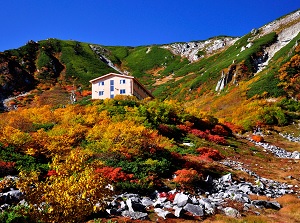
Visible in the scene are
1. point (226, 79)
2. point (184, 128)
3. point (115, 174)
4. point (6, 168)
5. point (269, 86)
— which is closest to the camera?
point (6, 168)

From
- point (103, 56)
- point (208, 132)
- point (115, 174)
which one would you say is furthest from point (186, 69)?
point (115, 174)

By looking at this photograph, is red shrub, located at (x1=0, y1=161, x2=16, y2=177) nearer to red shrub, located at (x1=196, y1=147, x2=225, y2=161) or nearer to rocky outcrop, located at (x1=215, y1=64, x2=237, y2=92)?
red shrub, located at (x1=196, y1=147, x2=225, y2=161)

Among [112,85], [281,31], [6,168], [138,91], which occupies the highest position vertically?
[281,31]

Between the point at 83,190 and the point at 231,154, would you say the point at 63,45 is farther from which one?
the point at 83,190

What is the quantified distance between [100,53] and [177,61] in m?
48.1

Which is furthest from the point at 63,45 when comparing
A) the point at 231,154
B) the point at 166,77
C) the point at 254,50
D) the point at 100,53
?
the point at 231,154

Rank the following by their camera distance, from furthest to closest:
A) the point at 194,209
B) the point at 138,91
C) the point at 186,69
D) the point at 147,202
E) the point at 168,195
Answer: the point at 186,69, the point at 138,91, the point at 168,195, the point at 147,202, the point at 194,209

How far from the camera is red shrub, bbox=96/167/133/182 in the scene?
62.2ft

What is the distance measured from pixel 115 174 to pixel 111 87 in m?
44.8

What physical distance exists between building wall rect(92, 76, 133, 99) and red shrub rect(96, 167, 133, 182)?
42.0 metres

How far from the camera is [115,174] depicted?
19.3 meters

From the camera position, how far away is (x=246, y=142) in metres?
40.3

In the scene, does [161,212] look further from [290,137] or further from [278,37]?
[278,37]

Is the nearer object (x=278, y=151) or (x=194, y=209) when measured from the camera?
(x=194, y=209)
